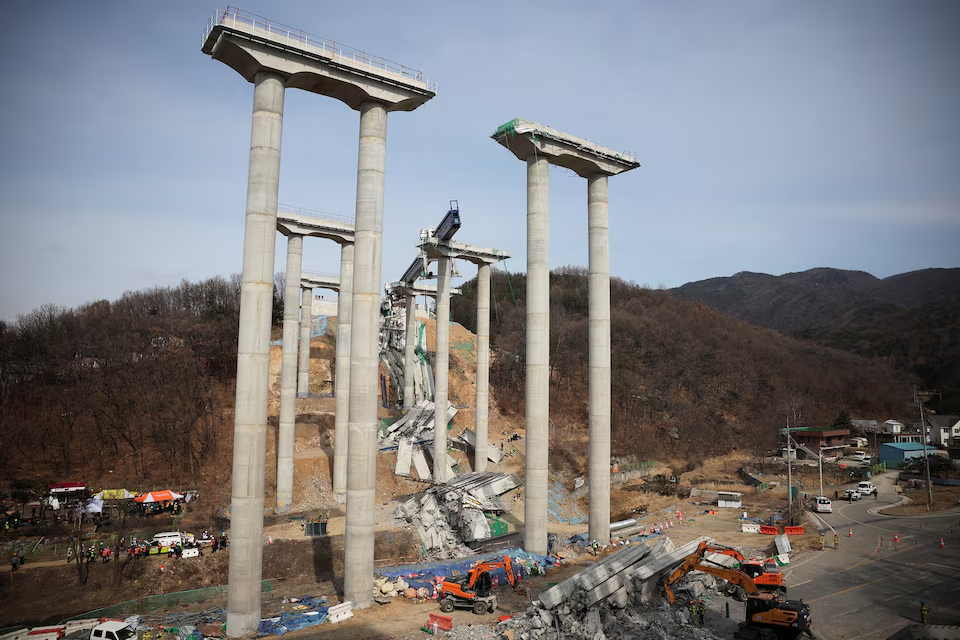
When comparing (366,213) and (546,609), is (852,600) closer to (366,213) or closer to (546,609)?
(546,609)

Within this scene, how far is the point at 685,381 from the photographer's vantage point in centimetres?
9175

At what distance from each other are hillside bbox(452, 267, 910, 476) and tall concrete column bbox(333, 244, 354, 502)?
24.5m

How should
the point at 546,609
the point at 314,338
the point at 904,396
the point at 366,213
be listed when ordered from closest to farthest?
the point at 546,609 → the point at 366,213 → the point at 314,338 → the point at 904,396

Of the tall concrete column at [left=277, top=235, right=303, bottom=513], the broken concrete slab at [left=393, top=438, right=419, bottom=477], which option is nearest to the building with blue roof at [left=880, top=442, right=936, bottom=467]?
the broken concrete slab at [left=393, top=438, right=419, bottom=477]

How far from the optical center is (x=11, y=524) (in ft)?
113

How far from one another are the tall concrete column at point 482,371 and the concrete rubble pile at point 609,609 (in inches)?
1114

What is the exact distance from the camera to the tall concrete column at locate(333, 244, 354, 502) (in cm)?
3966

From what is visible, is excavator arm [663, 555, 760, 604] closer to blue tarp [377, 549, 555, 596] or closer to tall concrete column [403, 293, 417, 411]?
blue tarp [377, 549, 555, 596]

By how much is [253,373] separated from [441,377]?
29121mm

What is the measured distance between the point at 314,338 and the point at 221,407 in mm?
20614

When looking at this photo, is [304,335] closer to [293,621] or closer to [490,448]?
[490,448]

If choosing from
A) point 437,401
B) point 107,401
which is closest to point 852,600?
point 437,401

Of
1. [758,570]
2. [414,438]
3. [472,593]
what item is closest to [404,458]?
[414,438]

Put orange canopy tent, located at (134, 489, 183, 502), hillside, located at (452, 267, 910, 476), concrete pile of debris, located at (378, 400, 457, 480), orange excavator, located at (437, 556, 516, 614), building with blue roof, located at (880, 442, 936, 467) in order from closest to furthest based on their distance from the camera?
orange excavator, located at (437, 556, 516, 614)
orange canopy tent, located at (134, 489, 183, 502)
concrete pile of debris, located at (378, 400, 457, 480)
building with blue roof, located at (880, 442, 936, 467)
hillside, located at (452, 267, 910, 476)
